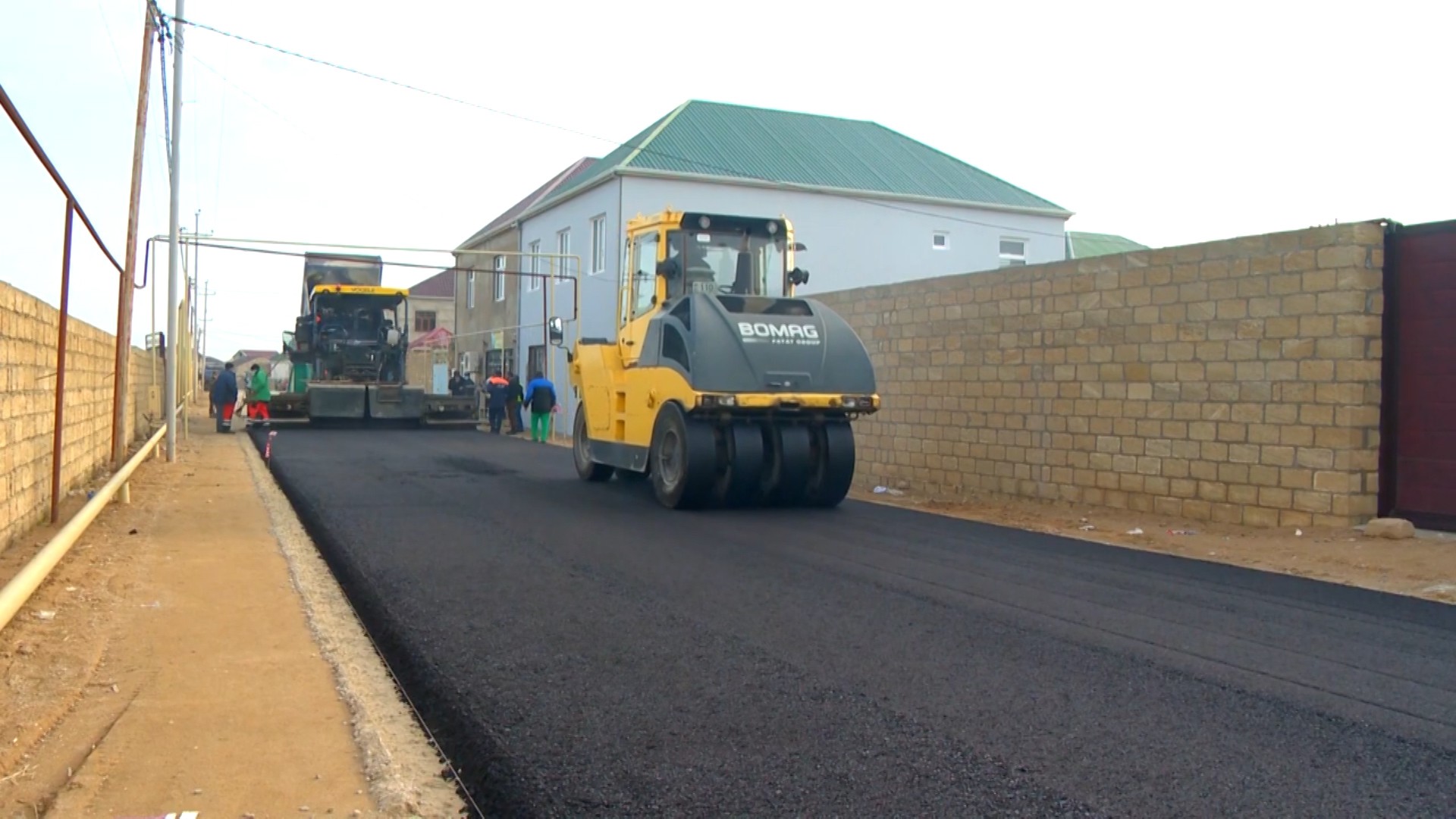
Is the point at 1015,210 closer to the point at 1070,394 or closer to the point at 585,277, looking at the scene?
the point at 585,277

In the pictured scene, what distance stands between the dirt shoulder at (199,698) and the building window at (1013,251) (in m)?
26.9

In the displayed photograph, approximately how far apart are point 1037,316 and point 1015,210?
20.3 meters

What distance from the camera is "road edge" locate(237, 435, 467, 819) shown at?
421 centimetres

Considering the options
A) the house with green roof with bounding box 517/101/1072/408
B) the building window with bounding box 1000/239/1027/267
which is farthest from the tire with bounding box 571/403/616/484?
the building window with bounding box 1000/239/1027/267

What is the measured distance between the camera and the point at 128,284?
14.3 meters

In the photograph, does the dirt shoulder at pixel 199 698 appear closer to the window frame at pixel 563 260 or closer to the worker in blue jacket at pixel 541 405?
the worker in blue jacket at pixel 541 405

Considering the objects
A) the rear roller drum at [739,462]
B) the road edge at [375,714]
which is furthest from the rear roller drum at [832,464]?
the road edge at [375,714]

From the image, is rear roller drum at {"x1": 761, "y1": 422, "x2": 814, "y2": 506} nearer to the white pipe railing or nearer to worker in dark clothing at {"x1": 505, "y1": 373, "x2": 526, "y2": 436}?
the white pipe railing

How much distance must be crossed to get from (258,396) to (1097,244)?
1152 inches

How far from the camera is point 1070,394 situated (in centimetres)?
1311

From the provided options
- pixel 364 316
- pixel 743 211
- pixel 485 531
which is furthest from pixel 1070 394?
pixel 364 316

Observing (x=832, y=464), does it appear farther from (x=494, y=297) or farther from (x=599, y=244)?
(x=494, y=297)

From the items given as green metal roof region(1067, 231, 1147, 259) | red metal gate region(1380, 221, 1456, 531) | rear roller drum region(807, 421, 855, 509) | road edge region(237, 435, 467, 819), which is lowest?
road edge region(237, 435, 467, 819)

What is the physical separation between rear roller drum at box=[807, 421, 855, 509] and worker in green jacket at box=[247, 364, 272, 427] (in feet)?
64.8
